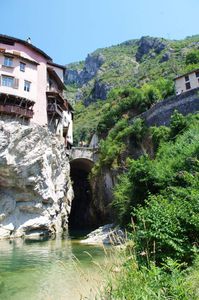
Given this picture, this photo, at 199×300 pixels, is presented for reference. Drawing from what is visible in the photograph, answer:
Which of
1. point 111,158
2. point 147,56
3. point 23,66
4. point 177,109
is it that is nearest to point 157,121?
point 177,109

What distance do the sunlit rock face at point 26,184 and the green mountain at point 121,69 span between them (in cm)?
4143

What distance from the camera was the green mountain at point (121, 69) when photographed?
83.7 metres

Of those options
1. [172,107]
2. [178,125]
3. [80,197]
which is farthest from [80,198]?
[178,125]

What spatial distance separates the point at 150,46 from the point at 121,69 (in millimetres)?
17215

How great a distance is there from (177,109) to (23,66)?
20.6 m

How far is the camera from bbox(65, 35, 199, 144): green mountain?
83.7 meters

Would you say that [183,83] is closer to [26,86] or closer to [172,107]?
[172,107]

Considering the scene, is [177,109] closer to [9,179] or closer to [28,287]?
[9,179]

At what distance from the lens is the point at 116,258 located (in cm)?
606

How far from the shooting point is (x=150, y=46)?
125 m

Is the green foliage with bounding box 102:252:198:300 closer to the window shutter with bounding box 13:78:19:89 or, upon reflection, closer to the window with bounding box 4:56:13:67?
the window shutter with bounding box 13:78:19:89

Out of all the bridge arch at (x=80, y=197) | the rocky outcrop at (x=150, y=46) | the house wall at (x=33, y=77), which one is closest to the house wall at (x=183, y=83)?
the house wall at (x=33, y=77)

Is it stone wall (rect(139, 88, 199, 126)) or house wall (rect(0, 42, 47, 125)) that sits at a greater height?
house wall (rect(0, 42, 47, 125))

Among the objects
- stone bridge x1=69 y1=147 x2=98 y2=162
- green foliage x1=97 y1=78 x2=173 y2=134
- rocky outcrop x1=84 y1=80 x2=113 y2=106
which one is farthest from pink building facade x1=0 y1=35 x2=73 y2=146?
rocky outcrop x1=84 y1=80 x2=113 y2=106
